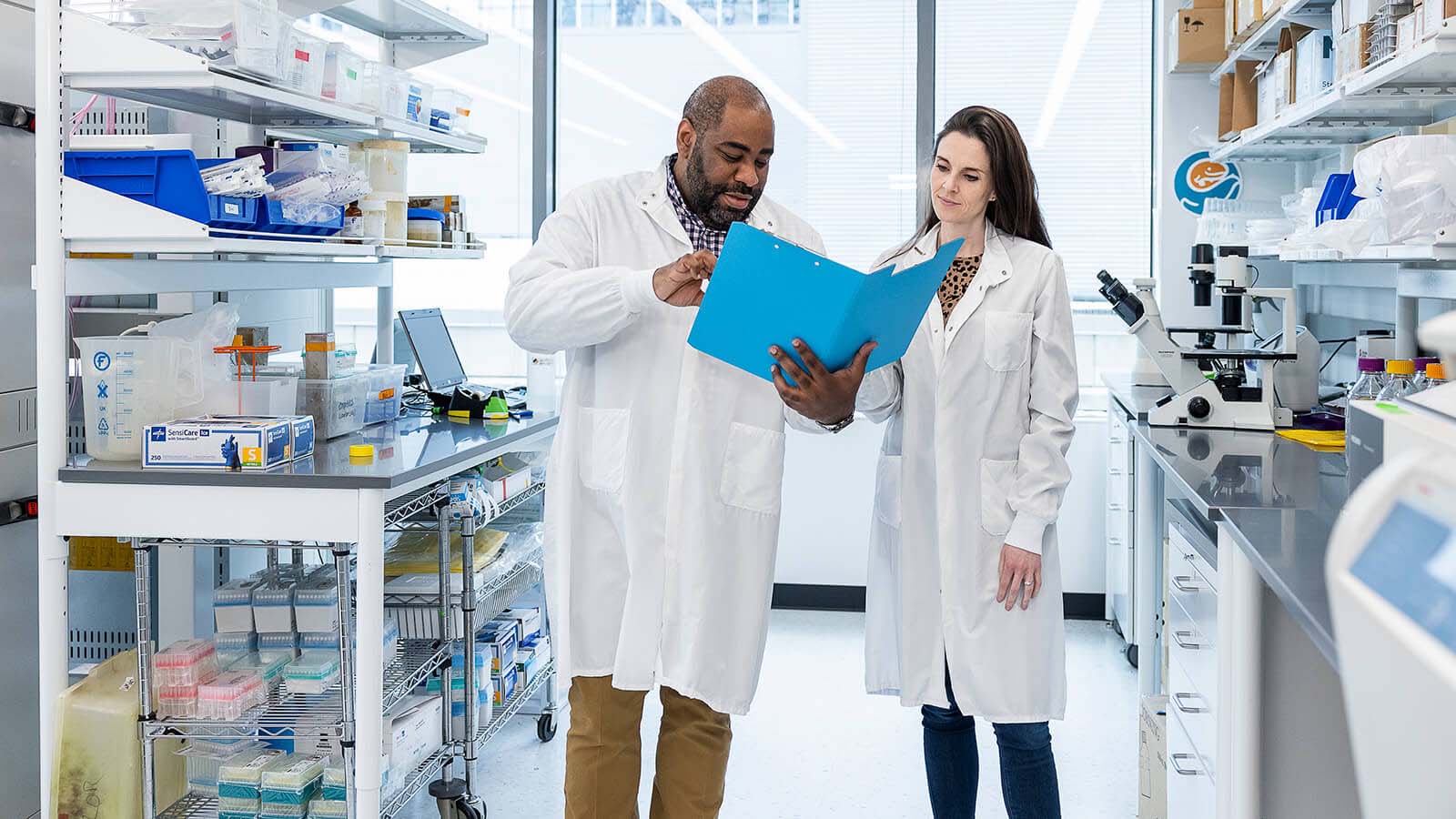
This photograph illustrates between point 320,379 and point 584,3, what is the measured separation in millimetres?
2730

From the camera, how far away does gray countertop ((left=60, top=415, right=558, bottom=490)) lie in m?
2.25

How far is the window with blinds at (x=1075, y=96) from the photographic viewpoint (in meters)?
4.84

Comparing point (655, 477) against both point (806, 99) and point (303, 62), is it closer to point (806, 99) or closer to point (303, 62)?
point (303, 62)

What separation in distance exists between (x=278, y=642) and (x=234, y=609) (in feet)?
0.36

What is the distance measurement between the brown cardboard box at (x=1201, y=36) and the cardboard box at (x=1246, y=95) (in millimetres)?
419

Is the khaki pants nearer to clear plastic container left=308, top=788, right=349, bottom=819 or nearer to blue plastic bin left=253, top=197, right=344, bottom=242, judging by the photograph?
clear plastic container left=308, top=788, right=349, bottom=819

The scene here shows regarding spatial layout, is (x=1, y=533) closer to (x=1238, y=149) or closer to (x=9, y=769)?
(x=9, y=769)

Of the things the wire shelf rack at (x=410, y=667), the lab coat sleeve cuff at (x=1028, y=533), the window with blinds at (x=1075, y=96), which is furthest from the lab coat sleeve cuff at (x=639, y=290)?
the window with blinds at (x=1075, y=96)

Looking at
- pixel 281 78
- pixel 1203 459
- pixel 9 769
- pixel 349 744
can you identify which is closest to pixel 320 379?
pixel 281 78

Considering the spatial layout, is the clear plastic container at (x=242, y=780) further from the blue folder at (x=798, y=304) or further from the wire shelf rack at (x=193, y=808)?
the blue folder at (x=798, y=304)

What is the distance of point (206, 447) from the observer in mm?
2287

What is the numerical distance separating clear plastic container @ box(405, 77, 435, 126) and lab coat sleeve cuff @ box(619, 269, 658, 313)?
1.41 m

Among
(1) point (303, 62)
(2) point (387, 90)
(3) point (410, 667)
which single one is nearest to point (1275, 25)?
(2) point (387, 90)

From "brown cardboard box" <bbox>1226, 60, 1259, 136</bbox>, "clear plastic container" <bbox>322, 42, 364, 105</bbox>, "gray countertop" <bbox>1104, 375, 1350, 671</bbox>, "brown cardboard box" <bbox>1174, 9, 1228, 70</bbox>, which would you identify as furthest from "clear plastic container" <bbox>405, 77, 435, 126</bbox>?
"brown cardboard box" <bbox>1174, 9, 1228, 70</bbox>
